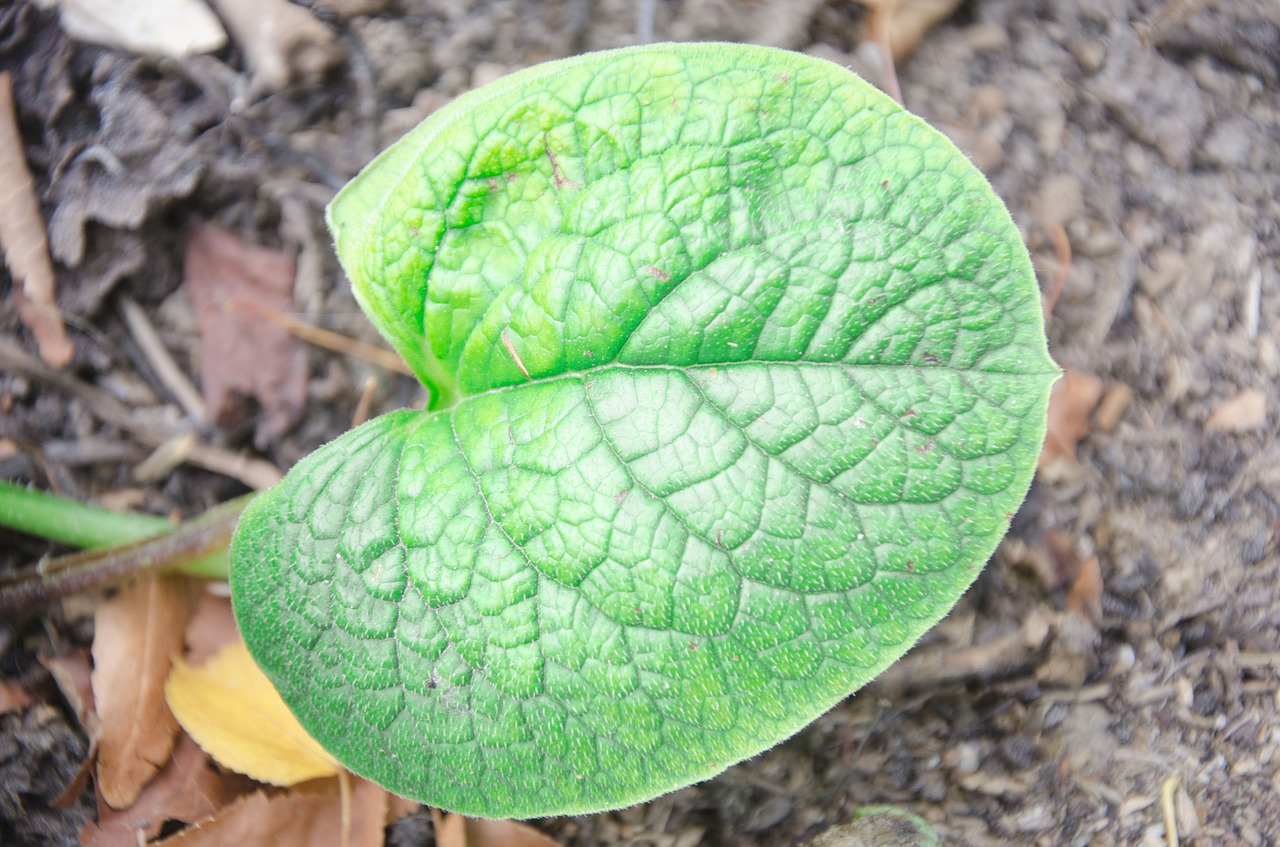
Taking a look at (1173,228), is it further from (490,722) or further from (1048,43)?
(490,722)

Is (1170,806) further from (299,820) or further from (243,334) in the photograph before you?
(243,334)

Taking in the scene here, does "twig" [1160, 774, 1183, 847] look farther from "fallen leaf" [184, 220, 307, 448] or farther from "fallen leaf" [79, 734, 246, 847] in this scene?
"fallen leaf" [184, 220, 307, 448]

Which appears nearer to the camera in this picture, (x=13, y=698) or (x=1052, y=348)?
(x=13, y=698)

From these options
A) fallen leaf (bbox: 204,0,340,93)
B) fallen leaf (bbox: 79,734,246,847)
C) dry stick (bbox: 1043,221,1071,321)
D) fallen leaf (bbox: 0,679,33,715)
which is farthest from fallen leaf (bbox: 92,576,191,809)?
dry stick (bbox: 1043,221,1071,321)

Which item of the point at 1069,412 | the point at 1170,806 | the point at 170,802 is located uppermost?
the point at 1069,412

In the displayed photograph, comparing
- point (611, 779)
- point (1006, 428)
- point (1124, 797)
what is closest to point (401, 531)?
point (611, 779)

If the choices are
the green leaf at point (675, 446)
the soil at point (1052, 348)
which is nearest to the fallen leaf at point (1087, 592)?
the soil at point (1052, 348)

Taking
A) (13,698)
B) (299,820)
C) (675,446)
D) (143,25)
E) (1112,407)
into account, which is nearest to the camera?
(675,446)

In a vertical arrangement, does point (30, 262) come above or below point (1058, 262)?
above

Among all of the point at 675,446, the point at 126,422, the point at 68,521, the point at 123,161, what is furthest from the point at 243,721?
the point at 123,161
